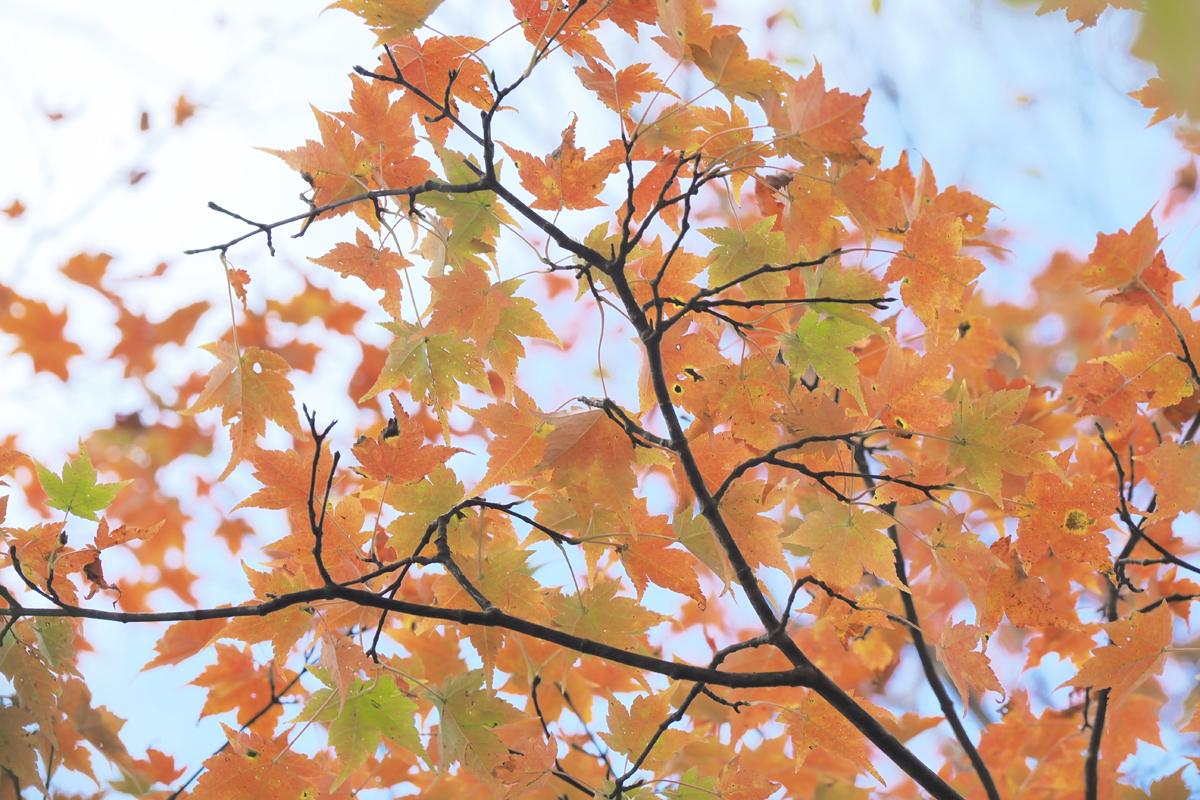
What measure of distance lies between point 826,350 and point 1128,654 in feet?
2.05

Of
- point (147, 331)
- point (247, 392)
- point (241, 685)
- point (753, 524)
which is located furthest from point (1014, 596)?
point (147, 331)

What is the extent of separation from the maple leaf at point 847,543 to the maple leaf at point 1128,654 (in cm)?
35

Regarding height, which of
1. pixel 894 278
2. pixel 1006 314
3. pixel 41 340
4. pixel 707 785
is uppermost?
pixel 1006 314

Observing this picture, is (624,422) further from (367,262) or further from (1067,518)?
(1067,518)

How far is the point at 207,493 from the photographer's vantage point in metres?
3.24

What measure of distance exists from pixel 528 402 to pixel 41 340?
121 inches

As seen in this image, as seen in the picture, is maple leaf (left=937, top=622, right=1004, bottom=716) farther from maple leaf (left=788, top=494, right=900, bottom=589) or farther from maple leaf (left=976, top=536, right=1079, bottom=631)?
maple leaf (left=788, top=494, right=900, bottom=589)

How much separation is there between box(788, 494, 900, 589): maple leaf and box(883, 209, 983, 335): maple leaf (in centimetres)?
32

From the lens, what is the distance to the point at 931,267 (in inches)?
40.6

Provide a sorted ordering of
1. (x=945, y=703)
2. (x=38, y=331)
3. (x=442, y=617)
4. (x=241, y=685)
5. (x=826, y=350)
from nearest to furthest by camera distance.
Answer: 1. (x=442, y=617)
2. (x=826, y=350)
3. (x=945, y=703)
4. (x=241, y=685)
5. (x=38, y=331)

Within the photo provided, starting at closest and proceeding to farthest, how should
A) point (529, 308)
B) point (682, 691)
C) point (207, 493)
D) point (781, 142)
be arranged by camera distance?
point (781, 142)
point (529, 308)
point (682, 691)
point (207, 493)

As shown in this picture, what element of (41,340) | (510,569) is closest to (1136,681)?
(510,569)

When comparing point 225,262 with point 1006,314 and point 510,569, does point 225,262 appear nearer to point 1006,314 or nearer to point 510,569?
point 510,569

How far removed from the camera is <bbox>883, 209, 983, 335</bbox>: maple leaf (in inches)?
40.0
